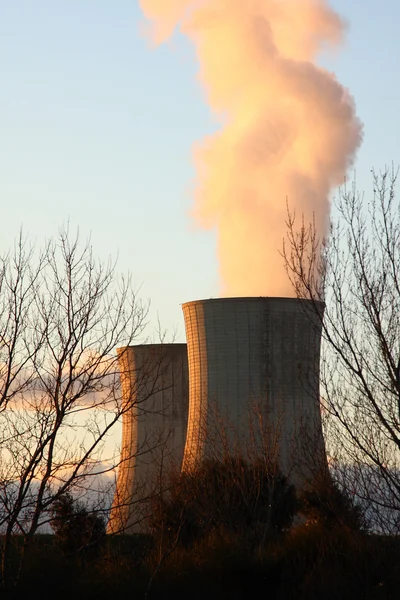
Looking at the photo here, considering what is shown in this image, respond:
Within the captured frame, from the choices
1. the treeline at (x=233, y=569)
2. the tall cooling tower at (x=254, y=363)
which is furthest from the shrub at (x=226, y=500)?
the treeline at (x=233, y=569)

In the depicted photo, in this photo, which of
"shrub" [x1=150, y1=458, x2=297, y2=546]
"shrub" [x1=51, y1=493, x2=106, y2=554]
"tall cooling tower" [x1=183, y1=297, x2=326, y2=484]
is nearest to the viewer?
"shrub" [x1=51, y1=493, x2=106, y2=554]

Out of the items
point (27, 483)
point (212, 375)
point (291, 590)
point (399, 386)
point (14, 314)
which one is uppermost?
point (212, 375)

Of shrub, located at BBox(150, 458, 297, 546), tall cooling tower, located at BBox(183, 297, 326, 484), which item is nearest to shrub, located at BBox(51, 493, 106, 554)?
shrub, located at BBox(150, 458, 297, 546)

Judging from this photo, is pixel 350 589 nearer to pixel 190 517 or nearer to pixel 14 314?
pixel 14 314

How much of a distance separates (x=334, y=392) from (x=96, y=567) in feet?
11.7

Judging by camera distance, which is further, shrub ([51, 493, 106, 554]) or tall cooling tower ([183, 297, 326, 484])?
tall cooling tower ([183, 297, 326, 484])

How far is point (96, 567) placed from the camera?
10.7 metres

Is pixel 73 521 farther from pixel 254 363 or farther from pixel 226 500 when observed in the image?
pixel 254 363

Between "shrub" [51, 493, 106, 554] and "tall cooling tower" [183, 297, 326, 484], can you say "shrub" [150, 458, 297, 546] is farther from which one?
"shrub" [51, 493, 106, 554]

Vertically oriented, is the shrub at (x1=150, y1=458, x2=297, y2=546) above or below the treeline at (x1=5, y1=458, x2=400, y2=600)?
above

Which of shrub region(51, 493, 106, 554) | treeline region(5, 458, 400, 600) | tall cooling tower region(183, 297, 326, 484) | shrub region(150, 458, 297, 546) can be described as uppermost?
tall cooling tower region(183, 297, 326, 484)

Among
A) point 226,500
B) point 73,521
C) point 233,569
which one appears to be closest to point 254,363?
point 226,500

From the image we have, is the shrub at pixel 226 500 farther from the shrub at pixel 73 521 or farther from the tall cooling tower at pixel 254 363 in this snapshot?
the shrub at pixel 73 521

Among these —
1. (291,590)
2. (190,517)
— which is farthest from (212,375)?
(291,590)
